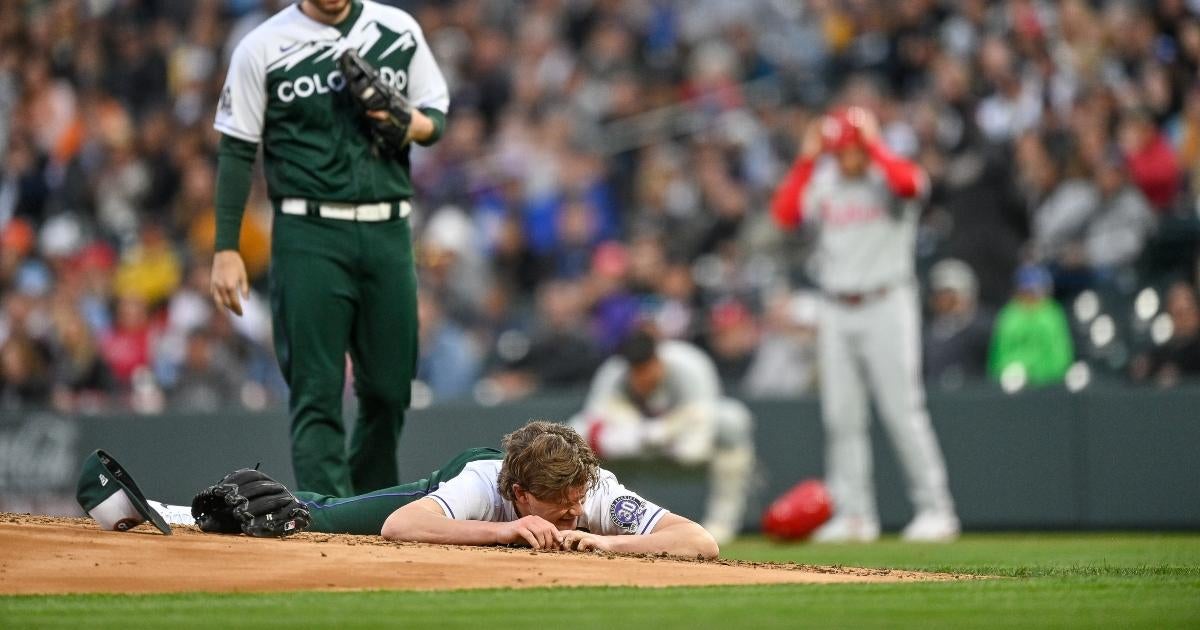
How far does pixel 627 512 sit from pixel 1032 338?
25.1 feet

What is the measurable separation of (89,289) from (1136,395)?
33.7ft

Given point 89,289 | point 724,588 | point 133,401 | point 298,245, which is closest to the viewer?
point 724,588

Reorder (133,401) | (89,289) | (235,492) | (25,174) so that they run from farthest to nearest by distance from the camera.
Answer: (25,174), (89,289), (133,401), (235,492)

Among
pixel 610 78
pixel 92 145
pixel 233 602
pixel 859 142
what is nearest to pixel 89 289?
pixel 92 145

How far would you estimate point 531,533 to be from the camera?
6.88m

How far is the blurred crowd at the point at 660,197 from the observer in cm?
1444

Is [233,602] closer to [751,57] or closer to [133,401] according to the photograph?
[133,401]

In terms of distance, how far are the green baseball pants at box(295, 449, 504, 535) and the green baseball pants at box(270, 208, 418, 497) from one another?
18.5 inches

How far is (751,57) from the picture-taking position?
18375mm

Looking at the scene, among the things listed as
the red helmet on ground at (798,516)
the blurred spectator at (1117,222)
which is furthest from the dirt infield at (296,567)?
the blurred spectator at (1117,222)

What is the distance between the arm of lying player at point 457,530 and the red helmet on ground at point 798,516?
16.9ft

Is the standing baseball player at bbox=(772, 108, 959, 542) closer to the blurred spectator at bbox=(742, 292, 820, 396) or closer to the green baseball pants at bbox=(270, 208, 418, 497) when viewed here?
the blurred spectator at bbox=(742, 292, 820, 396)

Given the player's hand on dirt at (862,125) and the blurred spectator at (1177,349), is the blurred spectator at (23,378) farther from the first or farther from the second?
the blurred spectator at (1177,349)

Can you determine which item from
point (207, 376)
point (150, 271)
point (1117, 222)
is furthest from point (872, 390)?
point (150, 271)
